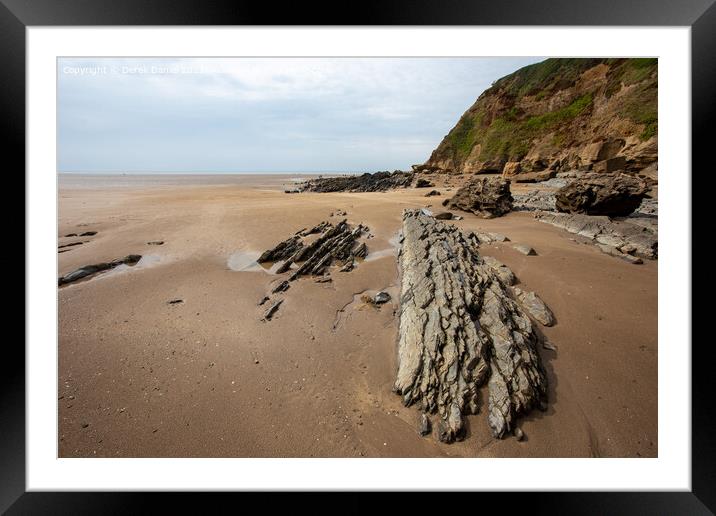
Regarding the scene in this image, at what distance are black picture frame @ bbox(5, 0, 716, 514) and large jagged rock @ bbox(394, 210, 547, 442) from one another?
81 cm

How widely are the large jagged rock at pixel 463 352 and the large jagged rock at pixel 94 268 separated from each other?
284 inches

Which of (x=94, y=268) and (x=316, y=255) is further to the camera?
(x=316, y=255)

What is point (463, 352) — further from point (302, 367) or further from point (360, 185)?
point (360, 185)

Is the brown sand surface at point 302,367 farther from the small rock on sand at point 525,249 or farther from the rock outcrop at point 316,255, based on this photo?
the rock outcrop at point 316,255

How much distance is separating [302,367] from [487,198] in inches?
440

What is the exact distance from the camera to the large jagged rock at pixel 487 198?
12.0 meters

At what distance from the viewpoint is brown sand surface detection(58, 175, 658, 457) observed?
9.56ft

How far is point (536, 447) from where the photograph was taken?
2.83 meters

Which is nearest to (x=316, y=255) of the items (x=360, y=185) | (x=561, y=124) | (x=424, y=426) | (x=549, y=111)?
(x=424, y=426)

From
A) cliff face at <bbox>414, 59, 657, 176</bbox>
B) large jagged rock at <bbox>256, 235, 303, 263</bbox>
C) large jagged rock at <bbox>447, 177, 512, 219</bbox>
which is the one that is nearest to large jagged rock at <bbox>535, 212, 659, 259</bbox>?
large jagged rock at <bbox>447, 177, 512, 219</bbox>

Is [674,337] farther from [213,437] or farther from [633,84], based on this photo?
[633,84]

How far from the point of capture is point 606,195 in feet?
31.1
